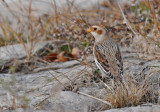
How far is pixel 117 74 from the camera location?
10.8 ft

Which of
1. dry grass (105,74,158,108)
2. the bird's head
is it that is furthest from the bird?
dry grass (105,74,158,108)

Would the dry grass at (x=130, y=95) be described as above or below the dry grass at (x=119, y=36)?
below

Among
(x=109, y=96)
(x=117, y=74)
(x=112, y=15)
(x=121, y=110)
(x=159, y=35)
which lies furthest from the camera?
(x=112, y=15)

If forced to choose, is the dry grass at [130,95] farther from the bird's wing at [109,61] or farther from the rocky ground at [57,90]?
the bird's wing at [109,61]

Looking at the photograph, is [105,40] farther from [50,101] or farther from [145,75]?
[50,101]

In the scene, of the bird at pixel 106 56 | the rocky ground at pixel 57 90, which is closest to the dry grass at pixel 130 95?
the rocky ground at pixel 57 90

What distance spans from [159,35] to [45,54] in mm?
2063

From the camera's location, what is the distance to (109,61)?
355 centimetres

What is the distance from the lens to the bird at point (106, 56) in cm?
336

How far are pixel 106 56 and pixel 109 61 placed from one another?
148 mm

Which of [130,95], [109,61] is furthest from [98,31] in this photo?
[130,95]

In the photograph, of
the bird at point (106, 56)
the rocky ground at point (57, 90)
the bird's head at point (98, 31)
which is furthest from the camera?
the bird's head at point (98, 31)

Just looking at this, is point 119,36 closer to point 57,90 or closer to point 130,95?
point 130,95

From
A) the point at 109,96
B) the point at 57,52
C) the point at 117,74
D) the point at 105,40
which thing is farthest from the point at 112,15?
the point at 109,96
